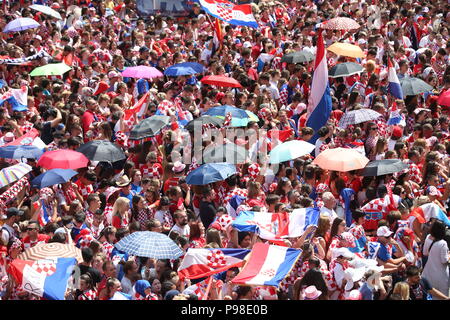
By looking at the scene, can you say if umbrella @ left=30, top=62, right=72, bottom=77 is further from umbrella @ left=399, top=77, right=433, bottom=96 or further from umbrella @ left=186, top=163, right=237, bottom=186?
umbrella @ left=399, top=77, right=433, bottom=96

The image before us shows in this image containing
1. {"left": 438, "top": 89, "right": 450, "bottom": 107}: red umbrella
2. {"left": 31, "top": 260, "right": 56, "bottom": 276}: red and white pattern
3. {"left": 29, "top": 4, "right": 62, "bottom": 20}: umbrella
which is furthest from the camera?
{"left": 29, "top": 4, "right": 62, "bottom": 20}: umbrella

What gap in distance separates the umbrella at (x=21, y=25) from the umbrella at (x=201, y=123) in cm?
591

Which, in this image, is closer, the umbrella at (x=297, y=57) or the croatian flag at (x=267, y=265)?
the croatian flag at (x=267, y=265)

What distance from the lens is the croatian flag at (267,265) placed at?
916 cm

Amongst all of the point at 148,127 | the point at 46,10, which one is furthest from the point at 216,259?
the point at 46,10

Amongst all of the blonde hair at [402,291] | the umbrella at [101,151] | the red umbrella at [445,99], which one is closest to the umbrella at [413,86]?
the red umbrella at [445,99]

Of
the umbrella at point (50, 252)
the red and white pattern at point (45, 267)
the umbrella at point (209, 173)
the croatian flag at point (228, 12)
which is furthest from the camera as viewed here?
the croatian flag at point (228, 12)

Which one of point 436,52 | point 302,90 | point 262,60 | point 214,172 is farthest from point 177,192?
point 436,52

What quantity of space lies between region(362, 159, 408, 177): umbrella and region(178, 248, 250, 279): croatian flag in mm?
2939

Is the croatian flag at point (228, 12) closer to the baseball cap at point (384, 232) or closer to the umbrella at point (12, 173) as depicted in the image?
the umbrella at point (12, 173)

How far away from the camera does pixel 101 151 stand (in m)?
12.7

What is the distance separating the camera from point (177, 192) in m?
11.8

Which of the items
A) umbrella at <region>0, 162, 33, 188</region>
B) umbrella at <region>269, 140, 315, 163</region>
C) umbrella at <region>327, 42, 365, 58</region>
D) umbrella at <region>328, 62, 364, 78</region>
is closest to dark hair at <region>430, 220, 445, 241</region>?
umbrella at <region>269, 140, 315, 163</region>

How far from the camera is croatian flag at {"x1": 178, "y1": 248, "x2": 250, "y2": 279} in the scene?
962 cm
